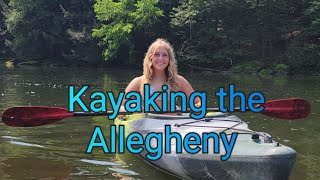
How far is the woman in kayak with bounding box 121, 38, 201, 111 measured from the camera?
17.8 ft

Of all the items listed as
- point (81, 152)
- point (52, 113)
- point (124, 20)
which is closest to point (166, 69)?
point (52, 113)

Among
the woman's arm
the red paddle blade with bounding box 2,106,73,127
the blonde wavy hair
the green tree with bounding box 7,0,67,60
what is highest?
the green tree with bounding box 7,0,67,60

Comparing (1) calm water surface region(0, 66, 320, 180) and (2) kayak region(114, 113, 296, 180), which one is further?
(1) calm water surface region(0, 66, 320, 180)

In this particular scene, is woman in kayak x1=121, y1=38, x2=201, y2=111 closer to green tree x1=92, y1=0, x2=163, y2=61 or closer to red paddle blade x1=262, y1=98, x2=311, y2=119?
red paddle blade x1=262, y1=98, x2=311, y2=119

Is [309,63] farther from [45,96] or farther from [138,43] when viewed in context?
[45,96]

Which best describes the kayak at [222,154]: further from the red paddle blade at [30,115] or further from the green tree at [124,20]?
the green tree at [124,20]

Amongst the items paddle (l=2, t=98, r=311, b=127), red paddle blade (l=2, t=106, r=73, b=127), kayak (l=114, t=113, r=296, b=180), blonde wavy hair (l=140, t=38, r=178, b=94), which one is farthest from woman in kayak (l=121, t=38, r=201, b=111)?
red paddle blade (l=2, t=106, r=73, b=127)

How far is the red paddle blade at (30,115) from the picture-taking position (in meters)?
5.30

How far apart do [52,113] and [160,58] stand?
4.81 feet

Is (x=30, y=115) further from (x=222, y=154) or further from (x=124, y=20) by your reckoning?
(x=124, y=20)

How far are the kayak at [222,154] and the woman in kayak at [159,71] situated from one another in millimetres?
396

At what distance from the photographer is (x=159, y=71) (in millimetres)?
5543

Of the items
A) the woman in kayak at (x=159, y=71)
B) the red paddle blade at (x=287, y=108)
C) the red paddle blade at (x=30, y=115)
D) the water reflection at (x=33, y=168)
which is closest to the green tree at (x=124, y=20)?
the woman in kayak at (x=159, y=71)

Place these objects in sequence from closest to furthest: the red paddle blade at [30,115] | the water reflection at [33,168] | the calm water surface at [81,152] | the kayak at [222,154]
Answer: the kayak at [222,154], the water reflection at [33,168], the calm water surface at [81,152], the red paddle blade at [30,115]
